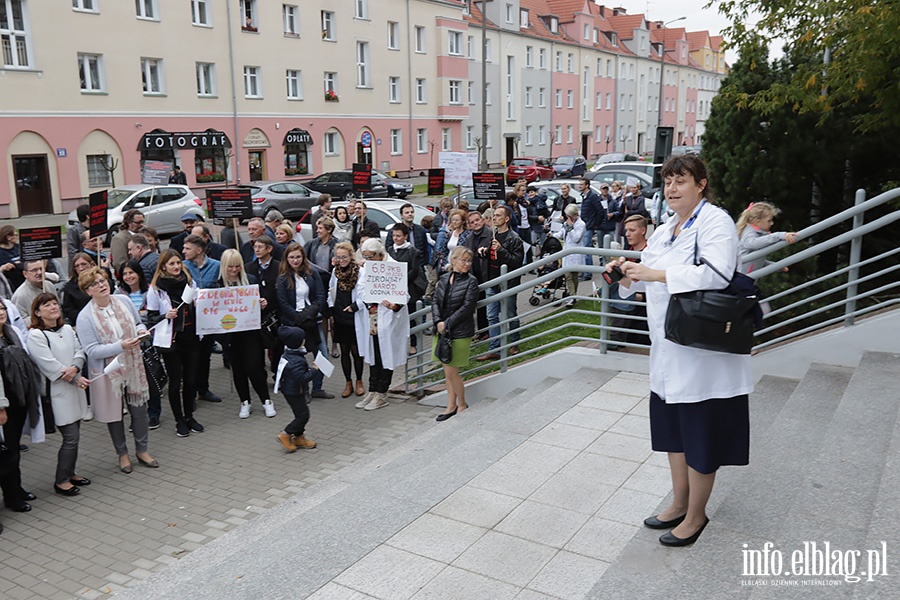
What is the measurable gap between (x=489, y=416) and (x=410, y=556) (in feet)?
10.6

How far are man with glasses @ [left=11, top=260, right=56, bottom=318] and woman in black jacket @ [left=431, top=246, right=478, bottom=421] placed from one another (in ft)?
14.1

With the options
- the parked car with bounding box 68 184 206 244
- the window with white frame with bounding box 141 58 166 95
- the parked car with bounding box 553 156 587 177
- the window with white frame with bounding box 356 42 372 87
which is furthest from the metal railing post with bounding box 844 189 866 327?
the window with white frame with bounding box 356 42 372 87

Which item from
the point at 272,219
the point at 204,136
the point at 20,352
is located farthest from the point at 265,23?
the point at 20,352

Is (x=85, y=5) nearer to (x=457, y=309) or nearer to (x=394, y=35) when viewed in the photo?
(x=394, y=35)

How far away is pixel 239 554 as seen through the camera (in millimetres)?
4605

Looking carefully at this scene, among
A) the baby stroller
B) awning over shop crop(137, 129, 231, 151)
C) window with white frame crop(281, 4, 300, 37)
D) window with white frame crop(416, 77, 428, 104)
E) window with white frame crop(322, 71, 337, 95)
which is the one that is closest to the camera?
the baby stroller

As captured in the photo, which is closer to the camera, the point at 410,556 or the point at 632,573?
the point at 632,573

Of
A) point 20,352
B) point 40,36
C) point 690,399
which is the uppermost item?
point 40,36

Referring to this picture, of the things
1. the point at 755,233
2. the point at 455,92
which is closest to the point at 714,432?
the point at 755,233

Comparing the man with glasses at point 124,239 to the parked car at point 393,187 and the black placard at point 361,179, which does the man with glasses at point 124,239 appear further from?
the parked car at point 393,187

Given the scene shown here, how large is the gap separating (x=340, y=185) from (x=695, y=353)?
30.6 metres

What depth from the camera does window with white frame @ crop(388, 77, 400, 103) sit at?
149 ft

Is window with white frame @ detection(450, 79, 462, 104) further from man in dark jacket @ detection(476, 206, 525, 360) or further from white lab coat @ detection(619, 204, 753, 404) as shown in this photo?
white lab coat @ detection(619, 204, 753, 404)

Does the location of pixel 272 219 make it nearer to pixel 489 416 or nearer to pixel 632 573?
pixel 489 416
